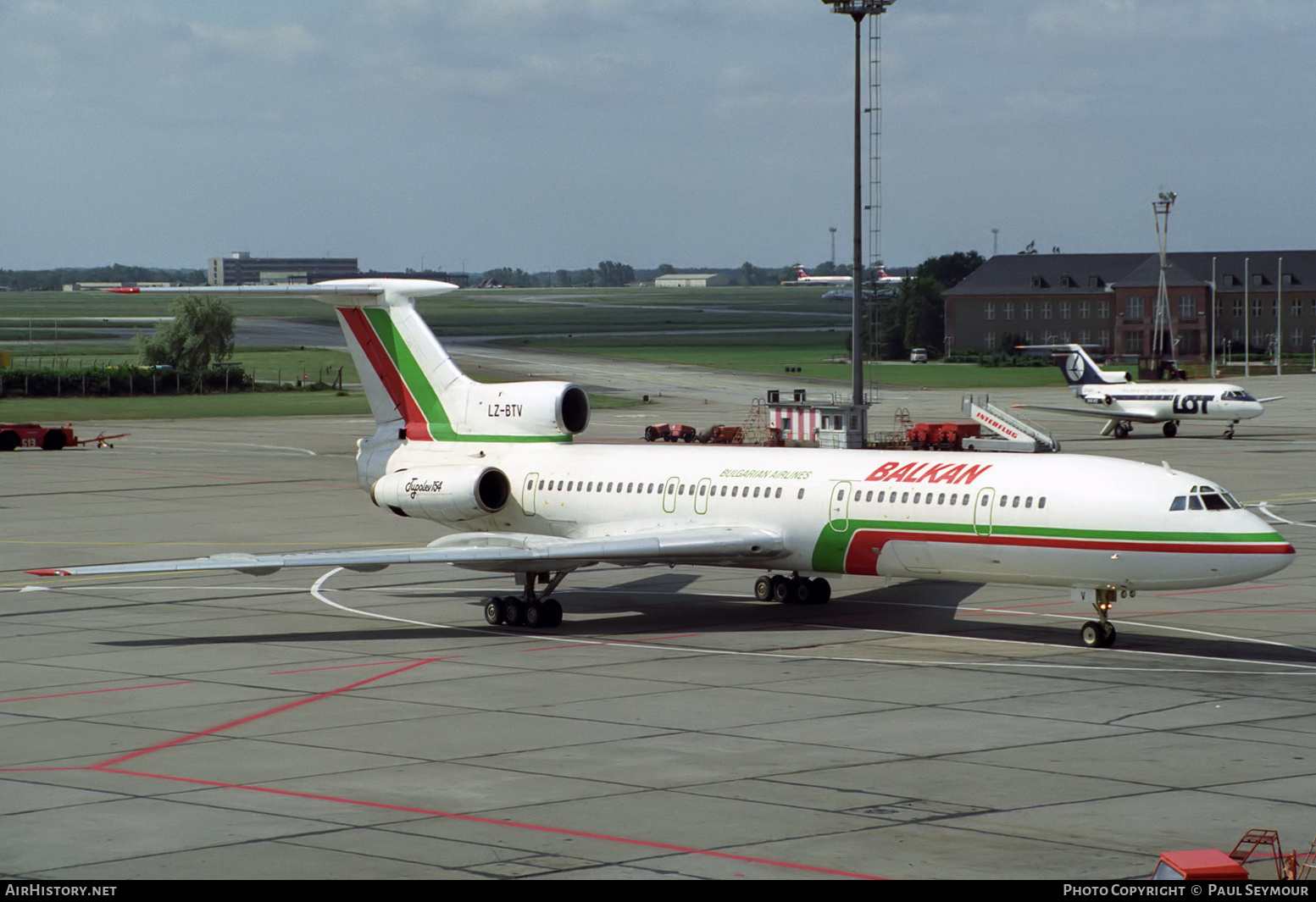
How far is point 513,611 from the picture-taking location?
3127 centimetres

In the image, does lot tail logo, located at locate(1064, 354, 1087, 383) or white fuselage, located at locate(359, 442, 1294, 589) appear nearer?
white fuselage, located at locate(359, 442, 1294, 589)

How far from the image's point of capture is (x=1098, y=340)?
167m

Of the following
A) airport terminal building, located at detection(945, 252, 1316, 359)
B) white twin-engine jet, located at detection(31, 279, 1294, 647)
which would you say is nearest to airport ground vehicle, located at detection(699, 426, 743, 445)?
white twin-engine jet, located at detection(31, 279, 1294, 647)

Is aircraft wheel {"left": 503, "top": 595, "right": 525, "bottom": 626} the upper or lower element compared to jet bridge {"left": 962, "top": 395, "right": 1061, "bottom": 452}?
lower

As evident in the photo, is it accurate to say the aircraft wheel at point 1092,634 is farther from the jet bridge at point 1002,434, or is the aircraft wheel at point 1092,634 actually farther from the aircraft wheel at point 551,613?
the jet bridge at point 1002,434

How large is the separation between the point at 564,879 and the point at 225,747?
7.70 m

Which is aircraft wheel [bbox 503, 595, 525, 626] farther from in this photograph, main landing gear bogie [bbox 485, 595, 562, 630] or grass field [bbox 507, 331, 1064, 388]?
grass field [bbox 507, 331, 1064, 388]

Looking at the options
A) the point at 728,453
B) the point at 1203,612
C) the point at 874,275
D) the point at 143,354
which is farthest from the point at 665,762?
the point at 143,354

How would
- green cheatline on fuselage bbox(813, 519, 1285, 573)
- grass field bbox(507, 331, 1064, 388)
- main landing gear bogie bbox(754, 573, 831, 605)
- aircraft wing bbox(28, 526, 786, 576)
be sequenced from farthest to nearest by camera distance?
grass field bbox(507, 331, 1064, 388) → main landing gear bogie bbox(754, 573, 831, 605) → aircraft wing bbox(28, 526, 786, 576) → green cheatline on fuselage bbox(813, 519, 1285, 573)

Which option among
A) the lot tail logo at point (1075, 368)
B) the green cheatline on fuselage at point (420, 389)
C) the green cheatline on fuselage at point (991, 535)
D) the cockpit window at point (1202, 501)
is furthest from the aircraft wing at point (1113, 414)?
the cockpit window at point (1202, 501)

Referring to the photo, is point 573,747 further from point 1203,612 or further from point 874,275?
point 874,275

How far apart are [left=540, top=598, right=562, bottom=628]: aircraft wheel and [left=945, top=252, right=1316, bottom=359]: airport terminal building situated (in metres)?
130

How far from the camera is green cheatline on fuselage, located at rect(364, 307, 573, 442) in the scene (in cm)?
3541
